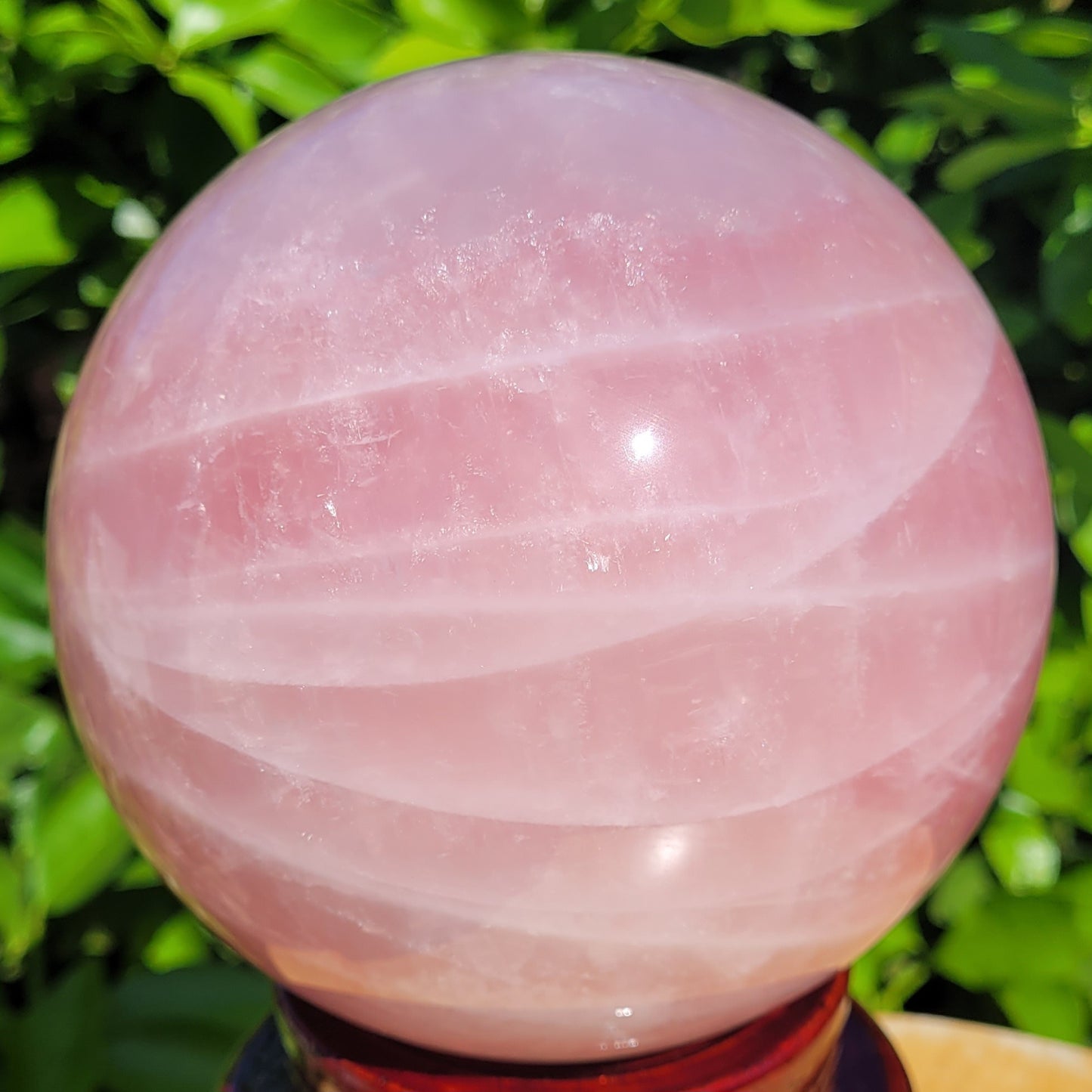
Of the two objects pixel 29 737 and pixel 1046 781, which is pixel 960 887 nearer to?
pixel 1046 781

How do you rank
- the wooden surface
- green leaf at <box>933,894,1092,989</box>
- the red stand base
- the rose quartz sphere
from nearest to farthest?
the rose quartz sphere
the red stand base
the wooden surface
green leaf at <box>933,894,1092,989</box>

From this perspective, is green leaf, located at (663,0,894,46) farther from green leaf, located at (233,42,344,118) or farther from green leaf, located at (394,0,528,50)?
green leaf, located at (233,42,344,118)

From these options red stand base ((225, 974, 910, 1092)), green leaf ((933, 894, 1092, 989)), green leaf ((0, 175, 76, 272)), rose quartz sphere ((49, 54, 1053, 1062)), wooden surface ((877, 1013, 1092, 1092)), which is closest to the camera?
rose quartz sphere ((49, 54, 1053, 1062))

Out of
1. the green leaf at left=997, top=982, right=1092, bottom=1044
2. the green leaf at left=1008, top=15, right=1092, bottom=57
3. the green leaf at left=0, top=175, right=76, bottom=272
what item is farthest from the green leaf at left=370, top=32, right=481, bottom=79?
the green leaf at left=997, top=982, right=1092, bottom=1044

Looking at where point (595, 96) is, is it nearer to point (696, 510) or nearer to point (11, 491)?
point (696, 510)

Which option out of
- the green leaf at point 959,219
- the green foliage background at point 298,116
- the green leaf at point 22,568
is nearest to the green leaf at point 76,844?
the green foliage background at point 298,116

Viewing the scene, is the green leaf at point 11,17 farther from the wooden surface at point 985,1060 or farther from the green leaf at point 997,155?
the wooden surface at point 985,1060
